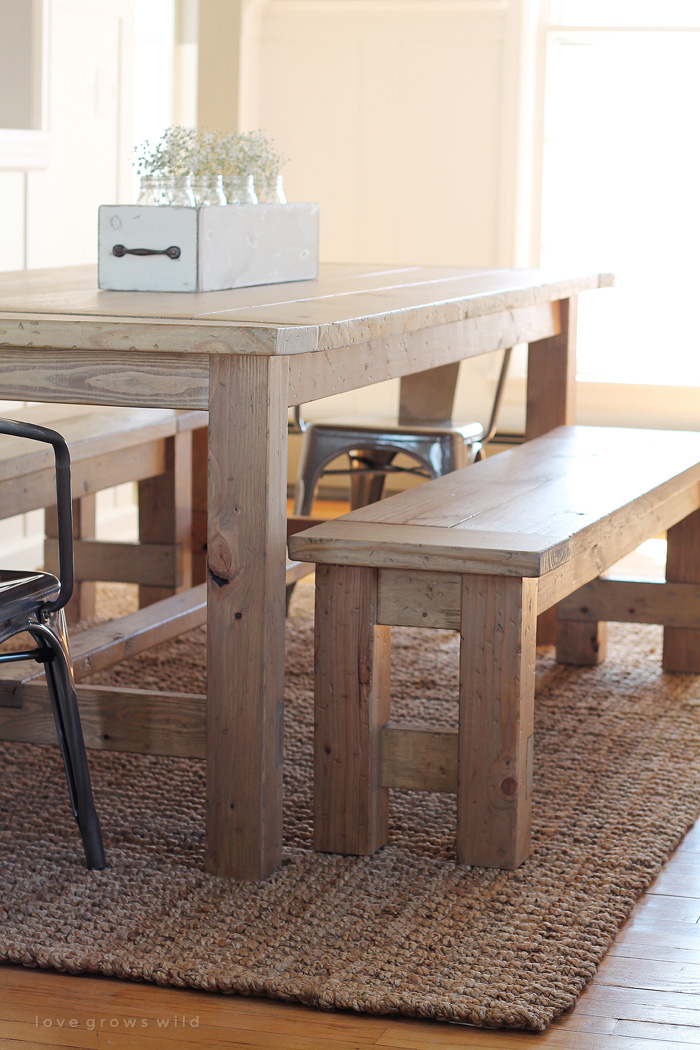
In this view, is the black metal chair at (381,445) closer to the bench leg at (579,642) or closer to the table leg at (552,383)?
the table leg at (552,383)

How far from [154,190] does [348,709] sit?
3.46 feet

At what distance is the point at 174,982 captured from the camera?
185 cm

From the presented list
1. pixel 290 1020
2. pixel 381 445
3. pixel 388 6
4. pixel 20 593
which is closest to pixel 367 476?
pixel 381 445

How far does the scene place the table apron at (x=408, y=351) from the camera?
7.38 ft

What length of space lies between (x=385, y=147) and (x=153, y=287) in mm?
3240

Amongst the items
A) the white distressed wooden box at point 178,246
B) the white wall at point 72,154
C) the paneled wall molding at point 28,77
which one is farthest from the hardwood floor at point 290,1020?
the paneled wall molding at point 28,77

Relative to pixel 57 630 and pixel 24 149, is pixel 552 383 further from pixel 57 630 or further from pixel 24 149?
pixel 57 630

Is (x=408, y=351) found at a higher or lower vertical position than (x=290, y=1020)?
higher

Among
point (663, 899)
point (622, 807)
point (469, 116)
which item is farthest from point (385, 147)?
point (663, 899)

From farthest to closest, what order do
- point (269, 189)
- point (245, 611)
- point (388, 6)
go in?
point (388, 6) → point (269, 189) → point (245, 611)

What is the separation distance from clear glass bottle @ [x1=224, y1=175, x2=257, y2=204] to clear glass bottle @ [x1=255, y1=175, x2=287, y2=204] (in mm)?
75

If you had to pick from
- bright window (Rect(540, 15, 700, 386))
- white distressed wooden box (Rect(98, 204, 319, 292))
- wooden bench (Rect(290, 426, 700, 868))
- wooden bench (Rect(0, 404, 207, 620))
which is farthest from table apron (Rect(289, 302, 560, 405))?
bright window (Rect(540, 15, 700, 386))

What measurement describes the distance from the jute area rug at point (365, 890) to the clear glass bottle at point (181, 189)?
1.06 m

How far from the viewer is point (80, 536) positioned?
3775mm
